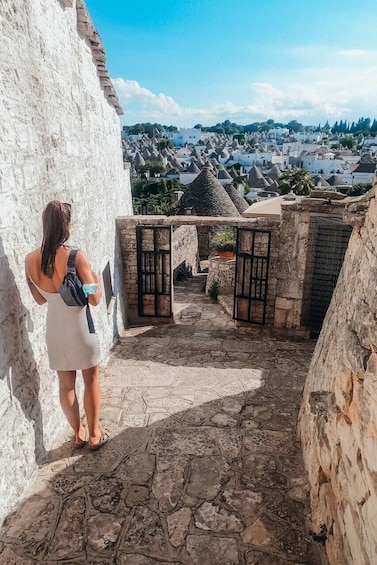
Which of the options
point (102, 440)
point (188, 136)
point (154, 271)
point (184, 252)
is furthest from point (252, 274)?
point (188, 136)

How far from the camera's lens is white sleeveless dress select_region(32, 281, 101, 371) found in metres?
2.91

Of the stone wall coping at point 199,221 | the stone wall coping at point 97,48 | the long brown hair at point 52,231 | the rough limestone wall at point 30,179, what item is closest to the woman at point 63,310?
the long brown hair at point 52,231

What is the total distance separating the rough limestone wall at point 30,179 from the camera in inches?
107

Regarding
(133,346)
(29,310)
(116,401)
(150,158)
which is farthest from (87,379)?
(150,158)

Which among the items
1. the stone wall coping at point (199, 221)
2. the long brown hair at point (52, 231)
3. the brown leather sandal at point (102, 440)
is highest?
the long brown hair at point (52, 231)

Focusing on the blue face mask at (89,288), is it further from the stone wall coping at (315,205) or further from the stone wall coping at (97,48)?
the stone wall coping at (315,205)

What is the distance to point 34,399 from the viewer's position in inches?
121

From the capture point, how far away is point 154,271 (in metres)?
7.84

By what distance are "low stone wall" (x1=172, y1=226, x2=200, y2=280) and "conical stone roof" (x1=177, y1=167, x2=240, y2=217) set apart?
4.00 metres

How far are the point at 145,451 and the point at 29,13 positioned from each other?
3.92 meters

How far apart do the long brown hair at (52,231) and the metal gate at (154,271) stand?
4.77 meters

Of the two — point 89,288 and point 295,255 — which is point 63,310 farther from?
point 295,255

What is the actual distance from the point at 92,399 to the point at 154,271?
15.6 ft

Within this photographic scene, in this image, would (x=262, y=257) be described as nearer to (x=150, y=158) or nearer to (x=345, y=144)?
(x=150, y=158)
